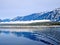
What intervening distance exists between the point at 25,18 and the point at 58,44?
61.9 meters

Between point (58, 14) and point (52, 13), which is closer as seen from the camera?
point (58, 14)

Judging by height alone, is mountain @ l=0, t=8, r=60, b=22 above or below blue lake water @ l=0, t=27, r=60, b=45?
above

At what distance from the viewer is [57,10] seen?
3054 inches

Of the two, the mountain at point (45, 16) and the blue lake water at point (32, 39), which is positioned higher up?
the mountain at point (45, 16)

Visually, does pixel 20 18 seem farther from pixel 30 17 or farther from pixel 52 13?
pixel 52 13

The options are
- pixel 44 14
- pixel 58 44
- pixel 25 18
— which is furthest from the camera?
pixel 44 14

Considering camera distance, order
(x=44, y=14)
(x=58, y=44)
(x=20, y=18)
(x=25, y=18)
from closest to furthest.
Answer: (x=58, y=44) → (x=25, y=18) → (x=20, y=18) → (x=44, y=14)

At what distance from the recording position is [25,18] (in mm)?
71750

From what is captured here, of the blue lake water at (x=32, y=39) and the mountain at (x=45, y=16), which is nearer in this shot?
the blue lake water at (x=32, y=39)

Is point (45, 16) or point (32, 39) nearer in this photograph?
point (32, 39)

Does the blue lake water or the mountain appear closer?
the blue lake water

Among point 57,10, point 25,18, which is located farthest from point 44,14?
point 25,18

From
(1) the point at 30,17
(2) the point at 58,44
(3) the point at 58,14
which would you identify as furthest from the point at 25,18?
(2) the point at 58,44

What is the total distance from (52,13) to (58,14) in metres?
8.09
